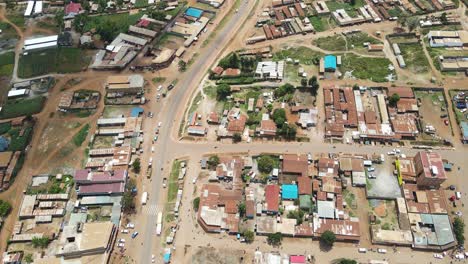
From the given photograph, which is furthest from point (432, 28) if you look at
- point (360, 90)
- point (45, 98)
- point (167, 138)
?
point (45, 98)

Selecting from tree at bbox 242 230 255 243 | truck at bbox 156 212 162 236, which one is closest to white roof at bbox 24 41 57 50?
truck at bbox 156 212 162 236

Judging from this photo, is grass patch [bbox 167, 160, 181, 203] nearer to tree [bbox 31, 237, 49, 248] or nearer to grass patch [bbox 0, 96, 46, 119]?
tree [bbox 31, 237, 49, 248]

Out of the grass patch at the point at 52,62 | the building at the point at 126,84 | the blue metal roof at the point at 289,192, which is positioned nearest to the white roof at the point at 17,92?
the grass patch at the point at 52,62

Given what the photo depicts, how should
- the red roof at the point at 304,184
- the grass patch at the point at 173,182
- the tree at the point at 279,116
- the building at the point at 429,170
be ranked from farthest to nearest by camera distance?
the tree at the point at 279,116 → the grass patch at the point at 173,182 → the red roof at the point at 304,184 → the building at the point at 429,170

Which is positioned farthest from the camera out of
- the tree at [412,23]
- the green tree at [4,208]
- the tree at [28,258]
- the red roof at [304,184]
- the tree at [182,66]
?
the tree at [412,23]

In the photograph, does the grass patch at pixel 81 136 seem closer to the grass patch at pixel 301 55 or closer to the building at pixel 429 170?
the grass patch at pixel 301 55

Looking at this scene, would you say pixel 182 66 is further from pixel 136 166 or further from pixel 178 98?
pixel 136 166
